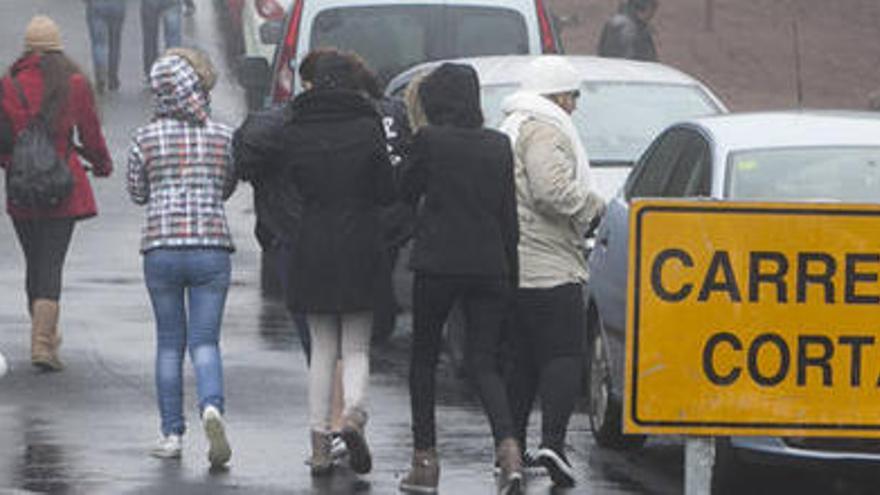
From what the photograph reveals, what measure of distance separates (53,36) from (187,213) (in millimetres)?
3048

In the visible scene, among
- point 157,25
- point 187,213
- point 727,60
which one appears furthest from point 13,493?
point 727,60

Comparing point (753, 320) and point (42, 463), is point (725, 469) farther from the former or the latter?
point (753, 320)

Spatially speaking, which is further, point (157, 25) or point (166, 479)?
point (157, 25)

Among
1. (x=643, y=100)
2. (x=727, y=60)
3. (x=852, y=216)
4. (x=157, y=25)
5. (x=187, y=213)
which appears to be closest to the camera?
(x=852, y=216)

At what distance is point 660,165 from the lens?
12773 mm

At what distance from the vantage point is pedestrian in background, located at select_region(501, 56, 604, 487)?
448 inches

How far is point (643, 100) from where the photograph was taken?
16.5 meters

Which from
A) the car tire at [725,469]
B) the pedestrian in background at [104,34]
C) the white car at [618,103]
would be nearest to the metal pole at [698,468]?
the car tire at [725,469]

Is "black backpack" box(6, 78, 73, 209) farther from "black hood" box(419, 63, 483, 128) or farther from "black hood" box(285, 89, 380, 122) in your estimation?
"black hood" box(419, 63, 483, 128)

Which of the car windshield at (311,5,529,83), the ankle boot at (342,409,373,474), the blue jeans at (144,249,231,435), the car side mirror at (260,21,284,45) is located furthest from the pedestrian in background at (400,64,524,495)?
the car side mirror at (260,21,284,45)

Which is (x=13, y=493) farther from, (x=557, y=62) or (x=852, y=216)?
(x=852, y=216)

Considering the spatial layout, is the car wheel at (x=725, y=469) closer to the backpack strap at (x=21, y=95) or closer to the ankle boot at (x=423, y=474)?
the ankle boot at (x=423, y=474)

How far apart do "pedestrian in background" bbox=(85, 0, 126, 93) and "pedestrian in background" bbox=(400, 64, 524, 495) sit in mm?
18898

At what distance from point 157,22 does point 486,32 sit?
1086 centimetres
